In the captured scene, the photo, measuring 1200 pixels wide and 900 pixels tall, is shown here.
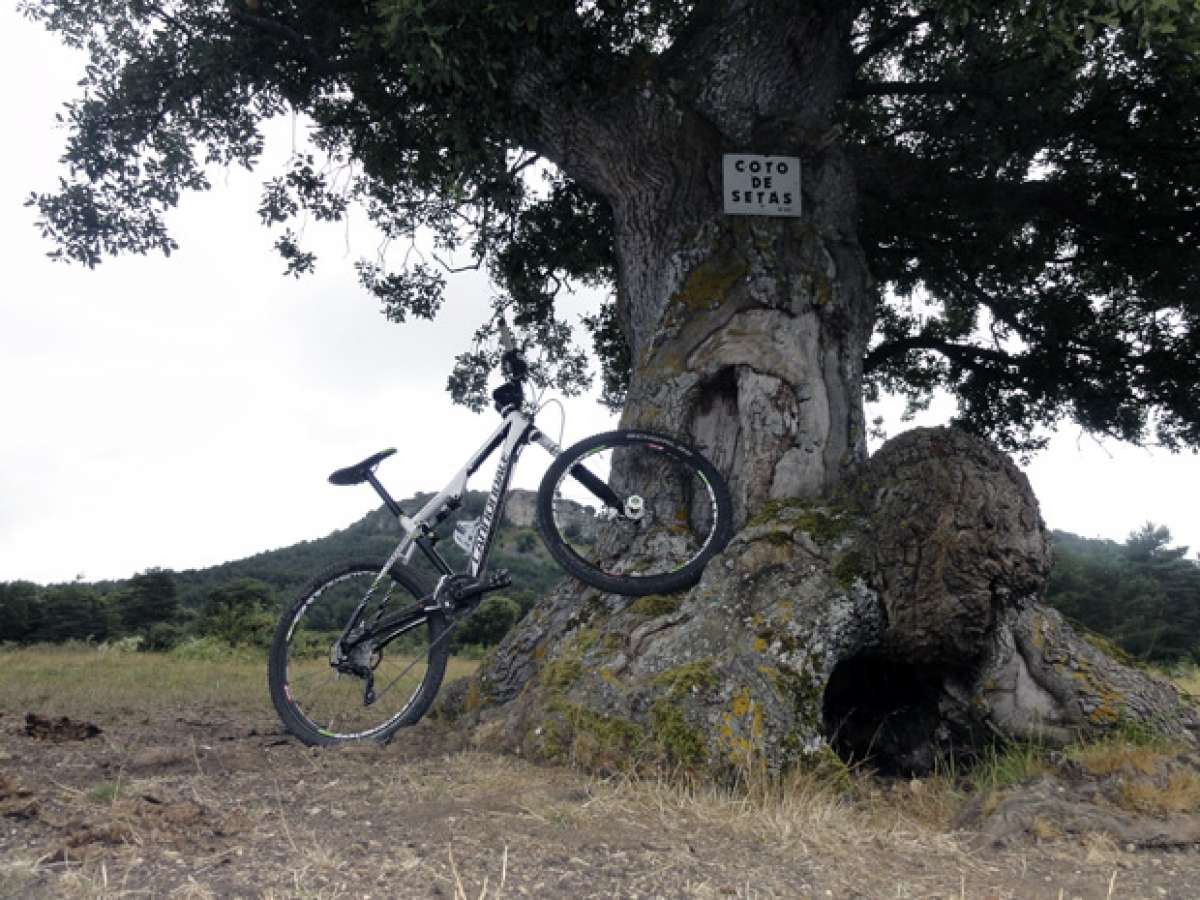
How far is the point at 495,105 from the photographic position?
741 cm

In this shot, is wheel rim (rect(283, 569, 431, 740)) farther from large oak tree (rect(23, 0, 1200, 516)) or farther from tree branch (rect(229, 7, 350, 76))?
tree branch (rect(229, 7, 350, 76))

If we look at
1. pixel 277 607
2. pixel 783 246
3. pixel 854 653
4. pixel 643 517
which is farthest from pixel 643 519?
pixel 277 607

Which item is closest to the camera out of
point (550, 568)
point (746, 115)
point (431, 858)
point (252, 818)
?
point (431, 858)

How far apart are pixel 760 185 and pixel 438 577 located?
13.3ft

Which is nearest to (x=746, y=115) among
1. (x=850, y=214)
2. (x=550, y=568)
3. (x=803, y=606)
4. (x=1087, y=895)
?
(x=850, y=214)

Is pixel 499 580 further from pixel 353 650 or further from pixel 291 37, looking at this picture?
pixel 291 37

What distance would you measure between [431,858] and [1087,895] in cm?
259

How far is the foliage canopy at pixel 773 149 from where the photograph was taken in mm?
7523

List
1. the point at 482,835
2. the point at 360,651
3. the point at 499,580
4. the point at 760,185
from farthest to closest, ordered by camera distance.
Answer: the point at 760,185
the point at 360,651
the point at 499,580
the point at 482,835

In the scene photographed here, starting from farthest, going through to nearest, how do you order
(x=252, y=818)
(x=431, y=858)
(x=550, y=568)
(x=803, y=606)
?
(x=550, y=568) → (x=803, y=606) → (x=252, y=818) → (x=431, y=858)

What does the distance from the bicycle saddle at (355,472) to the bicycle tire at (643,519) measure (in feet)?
3.93

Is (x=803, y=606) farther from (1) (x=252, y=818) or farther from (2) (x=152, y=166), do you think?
(2) (x=152, y=166)

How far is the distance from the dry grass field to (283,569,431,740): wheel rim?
0.46 m

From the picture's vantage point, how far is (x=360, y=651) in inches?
249
